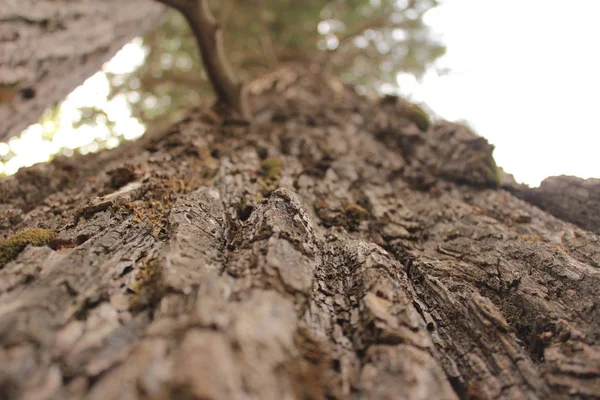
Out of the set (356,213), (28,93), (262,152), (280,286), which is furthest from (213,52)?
(280,286)

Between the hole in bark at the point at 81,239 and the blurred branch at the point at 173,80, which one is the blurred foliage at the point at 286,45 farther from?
the hole in bark at the point at 81,239

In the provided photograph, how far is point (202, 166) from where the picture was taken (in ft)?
13.8

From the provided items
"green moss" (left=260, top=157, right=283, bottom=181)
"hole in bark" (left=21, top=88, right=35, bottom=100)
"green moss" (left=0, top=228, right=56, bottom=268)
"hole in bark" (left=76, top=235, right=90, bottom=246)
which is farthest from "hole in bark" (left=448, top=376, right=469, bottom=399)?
"hole in bark" (left=21, top=88, right=35, bottom=100)

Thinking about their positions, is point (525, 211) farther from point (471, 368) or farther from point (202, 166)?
point (202, 166)

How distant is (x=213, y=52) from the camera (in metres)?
5.46

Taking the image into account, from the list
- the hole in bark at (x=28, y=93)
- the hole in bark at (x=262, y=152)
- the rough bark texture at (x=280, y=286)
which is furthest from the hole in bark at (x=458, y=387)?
the hole in bark at (x=28, y=93)

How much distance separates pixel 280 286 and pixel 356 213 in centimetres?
185

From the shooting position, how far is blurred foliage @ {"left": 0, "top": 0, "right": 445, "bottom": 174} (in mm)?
9672

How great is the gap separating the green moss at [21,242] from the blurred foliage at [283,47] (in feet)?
22.9

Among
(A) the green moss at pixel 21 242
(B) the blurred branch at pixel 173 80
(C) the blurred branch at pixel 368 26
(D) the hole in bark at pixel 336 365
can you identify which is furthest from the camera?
(C) the blurred branch at pixel 368 26

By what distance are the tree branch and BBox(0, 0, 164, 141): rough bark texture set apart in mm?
1815

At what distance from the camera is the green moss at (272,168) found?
4.27 metres

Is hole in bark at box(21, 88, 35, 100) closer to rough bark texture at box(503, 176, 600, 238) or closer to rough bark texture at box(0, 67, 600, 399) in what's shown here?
rough bark texture at box(0, 67, 600, 399)

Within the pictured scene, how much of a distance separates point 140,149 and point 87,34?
250 cm
